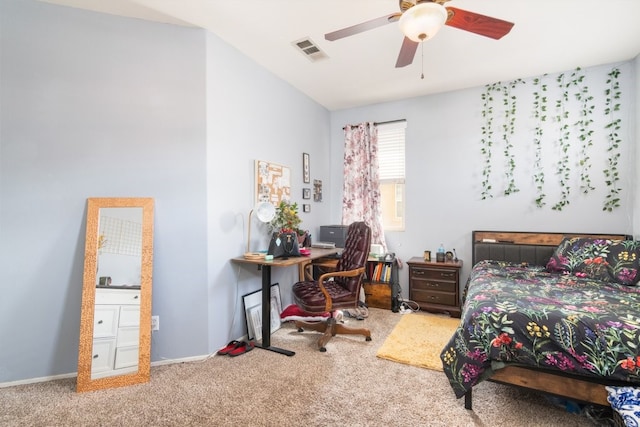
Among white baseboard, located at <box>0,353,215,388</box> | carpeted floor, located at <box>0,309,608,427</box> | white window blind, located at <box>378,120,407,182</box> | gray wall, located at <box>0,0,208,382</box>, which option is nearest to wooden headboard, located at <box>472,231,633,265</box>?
white window blind, located at <box>378,120,407,182</box>

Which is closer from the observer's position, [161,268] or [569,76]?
→ [161,268]

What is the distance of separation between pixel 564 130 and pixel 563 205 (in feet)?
2.91

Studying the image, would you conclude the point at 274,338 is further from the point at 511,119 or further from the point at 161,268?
the point at 511,119

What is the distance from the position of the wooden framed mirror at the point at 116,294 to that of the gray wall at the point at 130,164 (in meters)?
0.11

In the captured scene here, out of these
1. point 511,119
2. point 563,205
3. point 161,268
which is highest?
point 511,119

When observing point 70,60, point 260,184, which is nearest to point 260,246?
point 260,184

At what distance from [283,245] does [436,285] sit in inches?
82.3

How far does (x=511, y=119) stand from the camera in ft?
11.6

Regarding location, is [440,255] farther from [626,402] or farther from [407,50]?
[407,50]

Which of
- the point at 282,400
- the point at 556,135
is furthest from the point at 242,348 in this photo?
the point at 556,135

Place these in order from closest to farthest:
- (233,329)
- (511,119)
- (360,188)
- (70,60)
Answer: (70,60)
(233,329)
(511,119)
(360,188)

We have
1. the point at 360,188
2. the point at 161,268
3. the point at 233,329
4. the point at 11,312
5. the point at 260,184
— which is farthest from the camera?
the point at 360,188

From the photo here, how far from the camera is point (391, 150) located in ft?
14.0

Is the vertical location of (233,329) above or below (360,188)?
below
